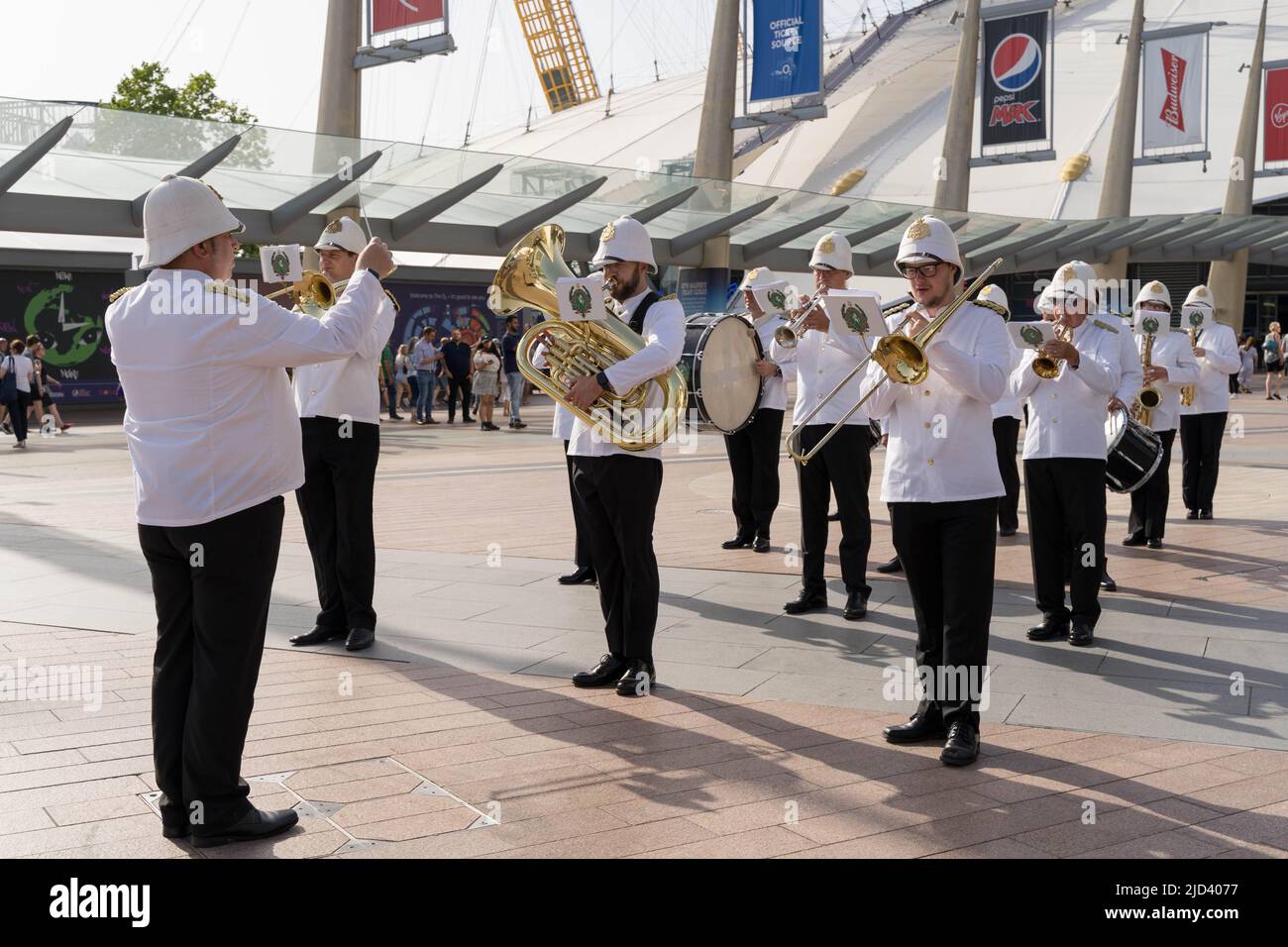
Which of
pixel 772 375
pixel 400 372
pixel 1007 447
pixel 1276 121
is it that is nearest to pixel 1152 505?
pixel 1007 447

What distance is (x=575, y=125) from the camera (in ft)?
242

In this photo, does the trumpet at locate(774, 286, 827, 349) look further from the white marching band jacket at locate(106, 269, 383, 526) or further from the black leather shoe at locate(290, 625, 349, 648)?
the white marching band jacket at locate(106, 269, 383, 526)

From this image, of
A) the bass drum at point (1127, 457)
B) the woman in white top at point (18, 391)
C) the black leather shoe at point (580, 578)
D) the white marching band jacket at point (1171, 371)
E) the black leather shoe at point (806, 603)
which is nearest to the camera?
the black leather shoe at point (806, 603)

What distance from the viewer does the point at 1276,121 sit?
35406mm

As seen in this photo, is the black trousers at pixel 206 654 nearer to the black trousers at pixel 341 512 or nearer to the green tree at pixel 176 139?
the black trousers at pixel 341 512

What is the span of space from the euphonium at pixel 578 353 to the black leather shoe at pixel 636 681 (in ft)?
3.31

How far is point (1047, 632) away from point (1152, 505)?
11.9 ft

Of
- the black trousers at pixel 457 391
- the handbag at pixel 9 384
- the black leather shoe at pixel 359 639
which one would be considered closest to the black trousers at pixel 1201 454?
the black leather shoe at pixel 359 639

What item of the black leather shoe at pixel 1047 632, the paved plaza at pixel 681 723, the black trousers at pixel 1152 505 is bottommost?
the paved plaza at pixel 681 723

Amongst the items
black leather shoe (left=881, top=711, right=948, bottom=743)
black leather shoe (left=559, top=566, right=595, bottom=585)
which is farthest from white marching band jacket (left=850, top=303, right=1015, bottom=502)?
black leather shoe (left=559, top=566, right=595, bottom=585)

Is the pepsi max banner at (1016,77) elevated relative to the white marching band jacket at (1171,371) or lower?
elevated

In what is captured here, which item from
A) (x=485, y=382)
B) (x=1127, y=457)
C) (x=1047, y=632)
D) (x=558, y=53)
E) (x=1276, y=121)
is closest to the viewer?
(x=1047, y=632)

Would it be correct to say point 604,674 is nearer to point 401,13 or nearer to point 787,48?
point 401,13

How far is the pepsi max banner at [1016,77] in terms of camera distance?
91.6 feet
